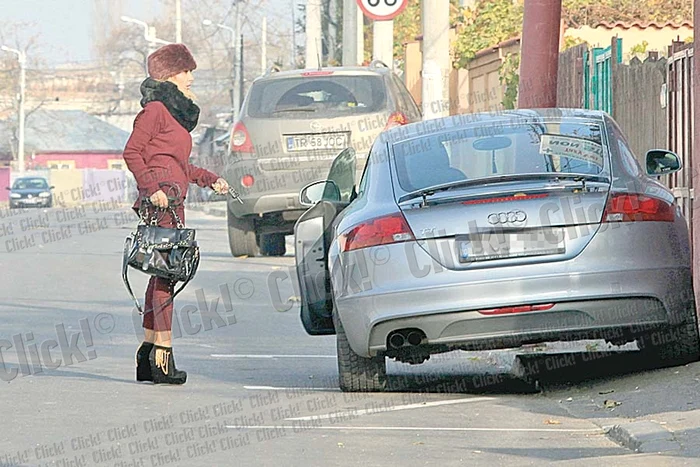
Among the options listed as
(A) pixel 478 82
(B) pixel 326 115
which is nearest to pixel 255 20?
(A) pixel 478 82

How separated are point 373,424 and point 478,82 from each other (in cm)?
2056

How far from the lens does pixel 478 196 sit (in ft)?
26.3

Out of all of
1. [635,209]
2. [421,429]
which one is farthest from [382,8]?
[421,429]

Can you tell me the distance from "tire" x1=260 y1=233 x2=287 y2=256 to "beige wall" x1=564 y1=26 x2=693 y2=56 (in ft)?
17.2

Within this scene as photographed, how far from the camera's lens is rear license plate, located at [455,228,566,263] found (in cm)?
794

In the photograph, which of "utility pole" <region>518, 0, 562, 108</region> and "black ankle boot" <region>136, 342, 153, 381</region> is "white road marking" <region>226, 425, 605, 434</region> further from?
"utility pole" <region>518, 0, 562, 108</region>

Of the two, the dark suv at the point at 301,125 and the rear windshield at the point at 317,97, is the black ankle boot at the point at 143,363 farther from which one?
the rear windshield at the point at 317,97

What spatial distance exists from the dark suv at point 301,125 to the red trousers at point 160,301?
838 cm

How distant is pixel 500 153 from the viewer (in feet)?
28.4

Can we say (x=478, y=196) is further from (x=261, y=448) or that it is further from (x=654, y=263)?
(x=261, y=448)

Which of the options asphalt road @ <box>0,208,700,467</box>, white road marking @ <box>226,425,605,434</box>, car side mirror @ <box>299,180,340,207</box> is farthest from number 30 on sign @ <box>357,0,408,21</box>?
white road marking @ <box>226,425,605,434</box>

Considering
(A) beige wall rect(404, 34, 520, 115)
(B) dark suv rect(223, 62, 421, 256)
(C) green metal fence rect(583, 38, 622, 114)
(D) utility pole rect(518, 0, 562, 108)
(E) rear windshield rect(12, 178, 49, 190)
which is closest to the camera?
(D) utility pole rect(518, 0, 562, 108)

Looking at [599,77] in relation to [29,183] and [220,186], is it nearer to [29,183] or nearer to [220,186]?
[220,186]

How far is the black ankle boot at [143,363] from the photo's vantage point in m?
9.09
